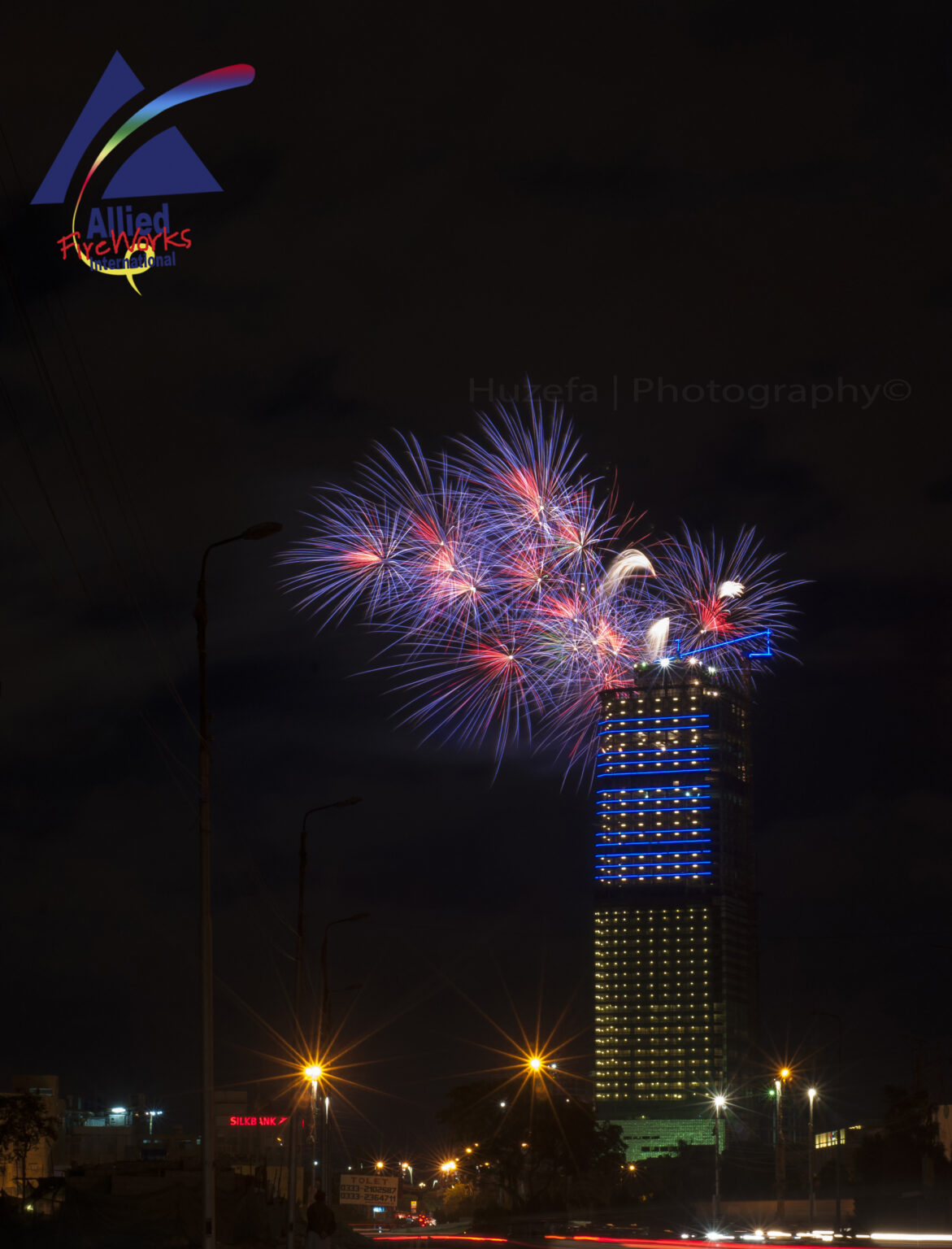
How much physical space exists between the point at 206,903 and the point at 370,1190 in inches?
884

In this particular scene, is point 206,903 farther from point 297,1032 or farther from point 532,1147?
point 532,1147

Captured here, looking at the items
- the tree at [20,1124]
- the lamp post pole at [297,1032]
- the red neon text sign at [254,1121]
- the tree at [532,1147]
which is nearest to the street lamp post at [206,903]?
the lamp post pole at [297,1032]

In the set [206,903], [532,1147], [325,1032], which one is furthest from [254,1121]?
[206,903]

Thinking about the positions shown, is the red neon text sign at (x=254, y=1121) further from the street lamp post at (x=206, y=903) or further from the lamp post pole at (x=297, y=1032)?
the street lamp post at (x=206, y=903)

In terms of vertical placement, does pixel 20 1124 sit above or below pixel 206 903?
below

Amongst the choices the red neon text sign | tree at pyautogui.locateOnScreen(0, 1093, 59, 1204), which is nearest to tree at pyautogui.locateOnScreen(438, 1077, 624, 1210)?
the red neon text sign

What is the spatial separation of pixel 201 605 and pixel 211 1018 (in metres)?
7.97

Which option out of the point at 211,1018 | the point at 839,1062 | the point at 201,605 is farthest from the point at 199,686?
the point at 839,1062

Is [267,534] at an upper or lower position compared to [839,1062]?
upper

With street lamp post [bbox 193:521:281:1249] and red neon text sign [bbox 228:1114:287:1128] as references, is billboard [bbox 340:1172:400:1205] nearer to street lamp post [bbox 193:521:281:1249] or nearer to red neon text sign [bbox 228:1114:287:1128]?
street lamp post [bbox 193:521:281:1249]

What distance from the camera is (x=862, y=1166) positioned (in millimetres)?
148000

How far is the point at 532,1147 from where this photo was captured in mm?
154250

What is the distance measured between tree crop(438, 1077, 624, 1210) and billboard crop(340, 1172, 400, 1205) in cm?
11011

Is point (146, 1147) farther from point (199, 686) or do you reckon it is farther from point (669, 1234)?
point (199, 686)
